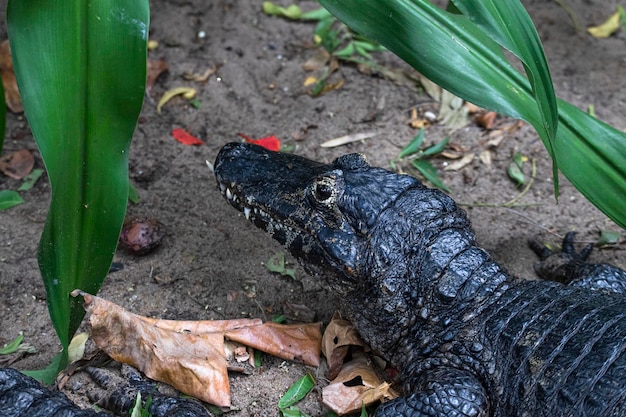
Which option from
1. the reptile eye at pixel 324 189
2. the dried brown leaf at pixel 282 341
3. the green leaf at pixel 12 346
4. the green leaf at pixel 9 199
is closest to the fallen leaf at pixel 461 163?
the reptile eye at pixel 324 189

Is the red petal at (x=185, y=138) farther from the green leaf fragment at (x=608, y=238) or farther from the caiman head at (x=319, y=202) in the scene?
the green leaf fragment at (x=608, y=238)

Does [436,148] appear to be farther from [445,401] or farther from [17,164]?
[17,164]

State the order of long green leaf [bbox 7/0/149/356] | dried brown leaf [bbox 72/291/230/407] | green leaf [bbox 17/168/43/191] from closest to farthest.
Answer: long green leaf [bbox 7/0/149/356] < dried brown leaf [bbox 72/291/230/407] < green leaf [bbox 17/168/43/191]

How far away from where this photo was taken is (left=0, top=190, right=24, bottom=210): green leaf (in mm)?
3271

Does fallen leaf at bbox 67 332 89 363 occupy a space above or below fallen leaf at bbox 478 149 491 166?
below

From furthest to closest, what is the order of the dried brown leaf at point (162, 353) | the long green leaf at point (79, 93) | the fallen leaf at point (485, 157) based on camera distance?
the fallen leaf at point (485, 157), the dried brown leaf at point (162, 353), the long green leaf at point (79, 93)

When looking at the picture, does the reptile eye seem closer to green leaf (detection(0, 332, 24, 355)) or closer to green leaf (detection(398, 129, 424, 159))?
green leaf (detection(398, 129, 424, 159))

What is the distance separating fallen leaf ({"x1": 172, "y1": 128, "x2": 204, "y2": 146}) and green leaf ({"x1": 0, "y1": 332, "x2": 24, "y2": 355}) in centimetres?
144

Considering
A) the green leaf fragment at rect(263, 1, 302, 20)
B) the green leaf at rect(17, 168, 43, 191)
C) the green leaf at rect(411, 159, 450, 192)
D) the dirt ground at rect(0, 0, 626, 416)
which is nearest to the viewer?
the dirt ground at rect(0, 0, 626, 416)

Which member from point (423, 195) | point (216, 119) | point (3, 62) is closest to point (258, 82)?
point (216, 119)

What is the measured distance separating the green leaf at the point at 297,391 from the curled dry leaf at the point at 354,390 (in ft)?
0.29

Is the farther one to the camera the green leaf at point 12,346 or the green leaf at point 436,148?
the green leaf at point 436,148

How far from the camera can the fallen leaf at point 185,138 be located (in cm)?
388

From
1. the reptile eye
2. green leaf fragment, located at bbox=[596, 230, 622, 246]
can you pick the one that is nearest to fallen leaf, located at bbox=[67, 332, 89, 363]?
the reptile eye
